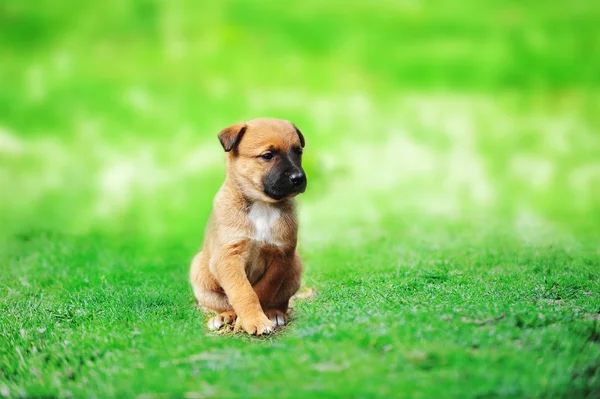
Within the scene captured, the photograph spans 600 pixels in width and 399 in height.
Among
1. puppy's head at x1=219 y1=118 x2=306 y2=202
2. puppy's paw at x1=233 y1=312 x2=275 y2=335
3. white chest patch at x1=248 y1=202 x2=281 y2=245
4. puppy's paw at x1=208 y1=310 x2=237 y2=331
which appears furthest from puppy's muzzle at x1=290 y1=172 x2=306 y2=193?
puppy's paw at x1=208 y1=310 x2=237 y2=331

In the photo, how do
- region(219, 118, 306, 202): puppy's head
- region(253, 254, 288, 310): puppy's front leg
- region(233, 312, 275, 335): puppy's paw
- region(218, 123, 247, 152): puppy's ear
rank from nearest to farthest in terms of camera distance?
region(233, 312, 275, 335): puppy's paw → region(219, 118, 306, 202): puppy's head → region(218, 123, 247, 152): puppy's ear → region(253, 254, 288, 310): puppy's front leg

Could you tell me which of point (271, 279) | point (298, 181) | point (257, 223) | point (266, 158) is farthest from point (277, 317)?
point (266, 158)

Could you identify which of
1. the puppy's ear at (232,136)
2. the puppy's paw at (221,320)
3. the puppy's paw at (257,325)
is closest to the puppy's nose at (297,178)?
the puppy's ear at (232,136)

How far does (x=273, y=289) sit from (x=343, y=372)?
1.61 meters

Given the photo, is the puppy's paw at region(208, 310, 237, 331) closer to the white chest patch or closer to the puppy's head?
the white chest patch

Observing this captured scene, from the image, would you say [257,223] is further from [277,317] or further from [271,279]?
[277,317]

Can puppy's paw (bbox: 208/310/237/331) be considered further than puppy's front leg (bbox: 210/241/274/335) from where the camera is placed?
Yes

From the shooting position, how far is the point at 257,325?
5785 mm

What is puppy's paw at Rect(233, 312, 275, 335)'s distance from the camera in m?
5.76

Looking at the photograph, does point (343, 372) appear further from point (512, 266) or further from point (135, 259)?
point (135, 259)

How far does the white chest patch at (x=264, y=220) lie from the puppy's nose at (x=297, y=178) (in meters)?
0.40

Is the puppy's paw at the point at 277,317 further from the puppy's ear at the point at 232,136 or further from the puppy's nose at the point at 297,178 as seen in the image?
the puppy's ear at the point at 232,136

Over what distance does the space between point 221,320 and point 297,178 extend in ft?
4.27

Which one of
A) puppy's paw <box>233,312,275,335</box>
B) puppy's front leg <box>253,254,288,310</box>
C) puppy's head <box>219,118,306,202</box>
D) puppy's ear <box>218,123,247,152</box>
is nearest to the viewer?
puppy's paw <box>233,312,275,335</box>
